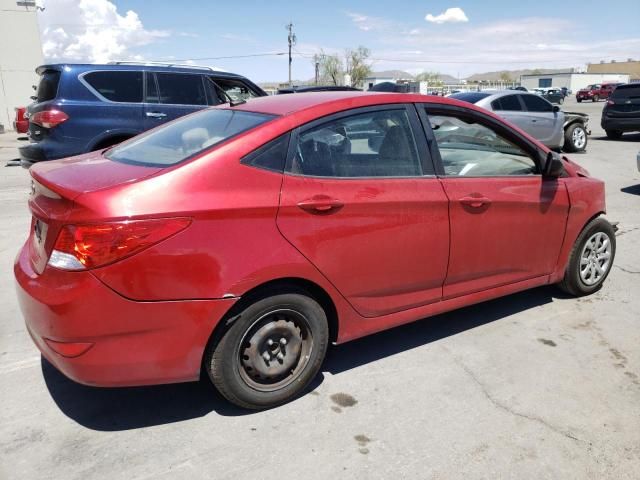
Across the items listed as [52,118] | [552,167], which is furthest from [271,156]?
[52,118]

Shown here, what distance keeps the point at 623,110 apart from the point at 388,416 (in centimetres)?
1673

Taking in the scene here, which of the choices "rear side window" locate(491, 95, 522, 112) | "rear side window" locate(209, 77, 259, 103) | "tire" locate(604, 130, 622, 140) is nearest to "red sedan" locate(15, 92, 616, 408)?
"rear side window" locate(209, 77, 259, 103)

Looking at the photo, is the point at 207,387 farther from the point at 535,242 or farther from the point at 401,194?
the point at 535,242

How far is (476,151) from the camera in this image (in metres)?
4.02

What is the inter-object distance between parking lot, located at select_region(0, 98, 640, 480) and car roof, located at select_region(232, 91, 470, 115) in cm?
161

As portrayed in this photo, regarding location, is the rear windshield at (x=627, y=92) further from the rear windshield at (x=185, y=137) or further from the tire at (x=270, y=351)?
the tire at (x=270, y=351)

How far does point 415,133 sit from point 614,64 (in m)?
157

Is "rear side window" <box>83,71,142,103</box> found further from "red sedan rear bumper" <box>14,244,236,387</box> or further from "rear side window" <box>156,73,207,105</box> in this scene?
"red sedan rear bumper" <box>14,244,236,387</box>

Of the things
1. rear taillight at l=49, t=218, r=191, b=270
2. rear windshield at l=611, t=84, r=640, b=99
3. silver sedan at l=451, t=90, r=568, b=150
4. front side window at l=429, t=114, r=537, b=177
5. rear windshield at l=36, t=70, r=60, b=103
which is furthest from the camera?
rear windshield at l=611, t=84, r=640, b=99

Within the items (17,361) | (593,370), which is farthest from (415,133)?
(17,361)

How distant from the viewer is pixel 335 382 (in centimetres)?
328

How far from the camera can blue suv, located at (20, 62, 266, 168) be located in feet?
24.1

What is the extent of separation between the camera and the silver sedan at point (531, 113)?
41.3 ft

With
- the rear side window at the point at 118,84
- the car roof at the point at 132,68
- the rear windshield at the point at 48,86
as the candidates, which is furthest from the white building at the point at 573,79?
the rear windshield at the point at 48,86
